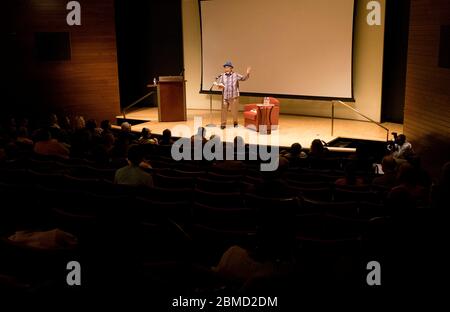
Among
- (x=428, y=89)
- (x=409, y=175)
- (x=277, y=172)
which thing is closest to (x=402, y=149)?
(x=428, y=89)

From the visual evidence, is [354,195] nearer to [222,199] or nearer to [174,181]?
[222,199]

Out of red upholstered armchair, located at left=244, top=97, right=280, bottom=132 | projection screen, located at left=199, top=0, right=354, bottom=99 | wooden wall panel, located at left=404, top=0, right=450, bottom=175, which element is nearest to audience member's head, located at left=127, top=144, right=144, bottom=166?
wooden wall panel, located at left=404, top=0, right=450, bottom=175

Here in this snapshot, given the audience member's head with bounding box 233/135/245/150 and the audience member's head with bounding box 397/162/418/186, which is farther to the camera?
the audience member's head with bounding box 233/135/245/150

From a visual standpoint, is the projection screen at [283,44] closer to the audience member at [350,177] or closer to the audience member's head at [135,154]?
the audience member at [350,177]

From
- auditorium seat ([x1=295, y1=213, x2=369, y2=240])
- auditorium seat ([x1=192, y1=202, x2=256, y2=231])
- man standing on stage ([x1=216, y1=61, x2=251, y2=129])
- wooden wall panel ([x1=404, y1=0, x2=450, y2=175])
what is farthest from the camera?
man standing on stage ([x1=216, y1=61, x2=251, y2=129])

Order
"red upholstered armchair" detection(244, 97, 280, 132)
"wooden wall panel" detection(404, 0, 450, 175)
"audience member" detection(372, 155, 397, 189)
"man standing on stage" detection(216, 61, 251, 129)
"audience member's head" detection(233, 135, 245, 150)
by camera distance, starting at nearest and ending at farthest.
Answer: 1. "audience member" detection(372, 155, 397, 189)
2. "audience member's head" detection(233, 135, 245, 150)
3. "wooden wall panel" detection(404, 0, 450, 175)
4. "red upholstered armchair" detection(244, 97, 280, 132)
5. "man standing on stage" detection(216, 61, 251, 129)

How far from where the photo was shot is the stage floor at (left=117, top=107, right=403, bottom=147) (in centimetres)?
1003

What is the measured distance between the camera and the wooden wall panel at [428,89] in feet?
25.1

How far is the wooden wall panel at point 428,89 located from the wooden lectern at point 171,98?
4.87m

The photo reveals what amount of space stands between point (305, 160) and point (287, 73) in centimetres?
571

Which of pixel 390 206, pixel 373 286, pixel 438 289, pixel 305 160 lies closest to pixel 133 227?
pixel 373 286

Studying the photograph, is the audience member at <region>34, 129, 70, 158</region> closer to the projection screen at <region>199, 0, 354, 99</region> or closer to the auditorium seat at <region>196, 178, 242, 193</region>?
the auditorium seat at <region>196, 178, 242, 193</region>

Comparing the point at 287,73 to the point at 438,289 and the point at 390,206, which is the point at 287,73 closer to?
the point at 390,206

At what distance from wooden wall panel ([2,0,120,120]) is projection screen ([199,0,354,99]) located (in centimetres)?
261
